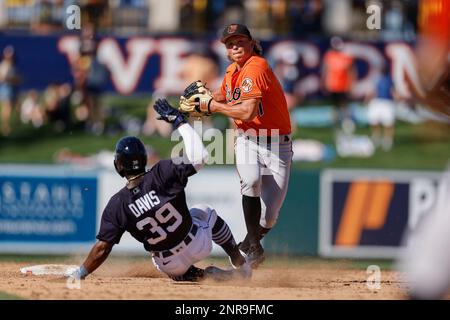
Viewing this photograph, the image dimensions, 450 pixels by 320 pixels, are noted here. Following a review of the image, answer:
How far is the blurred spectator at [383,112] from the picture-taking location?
19500mm

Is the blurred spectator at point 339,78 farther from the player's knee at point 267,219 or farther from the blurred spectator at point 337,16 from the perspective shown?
the player's knee at point 267,219

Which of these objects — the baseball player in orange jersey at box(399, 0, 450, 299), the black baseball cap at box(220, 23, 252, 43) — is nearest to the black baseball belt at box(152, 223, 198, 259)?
the black baseball cap at box(220, 23, 252, 43)

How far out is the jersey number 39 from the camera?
7957 millimetres

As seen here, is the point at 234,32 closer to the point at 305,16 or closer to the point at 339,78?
the point at 339,78

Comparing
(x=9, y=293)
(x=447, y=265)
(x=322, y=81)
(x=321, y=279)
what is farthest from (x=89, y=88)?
(x=447, y=265)

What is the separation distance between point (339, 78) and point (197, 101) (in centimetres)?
1141

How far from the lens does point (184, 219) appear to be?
26.6ft

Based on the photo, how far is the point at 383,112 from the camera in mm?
19578

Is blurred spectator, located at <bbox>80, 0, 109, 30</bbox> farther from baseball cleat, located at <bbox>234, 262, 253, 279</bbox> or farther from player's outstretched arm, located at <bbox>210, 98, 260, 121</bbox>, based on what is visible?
baseball cleat, located at <bbox>234, 262, 253, 279</bbox>

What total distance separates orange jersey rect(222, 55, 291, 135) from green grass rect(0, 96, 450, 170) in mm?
8453

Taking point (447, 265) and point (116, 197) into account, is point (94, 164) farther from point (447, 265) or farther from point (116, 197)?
point (447, 265)

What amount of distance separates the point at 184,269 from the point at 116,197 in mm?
1004

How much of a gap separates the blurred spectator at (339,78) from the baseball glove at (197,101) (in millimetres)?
11067

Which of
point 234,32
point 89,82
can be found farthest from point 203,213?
point 89,82
